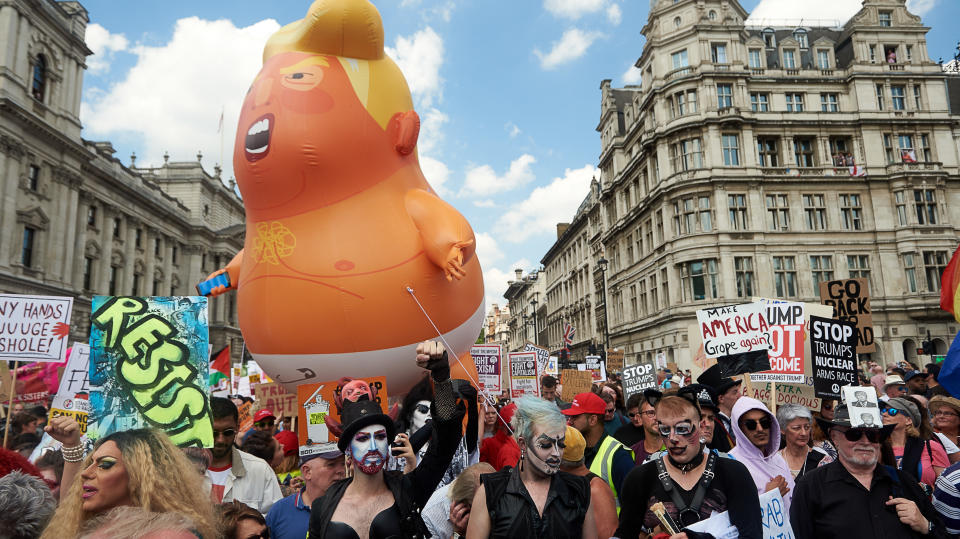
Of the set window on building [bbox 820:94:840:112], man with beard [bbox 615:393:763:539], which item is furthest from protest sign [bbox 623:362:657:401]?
window on building [bbox 820:94:840:112]

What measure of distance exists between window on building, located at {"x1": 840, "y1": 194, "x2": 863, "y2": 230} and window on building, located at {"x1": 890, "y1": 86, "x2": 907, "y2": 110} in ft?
20.2

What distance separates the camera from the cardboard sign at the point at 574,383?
33.6 feet

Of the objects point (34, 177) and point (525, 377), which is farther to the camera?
point (34, 177)

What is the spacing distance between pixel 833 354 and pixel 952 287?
8.50 ft

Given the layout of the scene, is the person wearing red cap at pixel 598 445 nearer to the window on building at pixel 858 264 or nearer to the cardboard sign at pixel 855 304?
the cardboard sign at pixel 855 304

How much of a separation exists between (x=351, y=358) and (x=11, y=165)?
33.9 m

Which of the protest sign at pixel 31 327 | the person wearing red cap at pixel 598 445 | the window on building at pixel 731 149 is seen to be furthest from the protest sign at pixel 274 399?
the window on building at pixel 731 149

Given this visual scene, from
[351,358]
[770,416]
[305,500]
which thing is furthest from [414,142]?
[770,416]

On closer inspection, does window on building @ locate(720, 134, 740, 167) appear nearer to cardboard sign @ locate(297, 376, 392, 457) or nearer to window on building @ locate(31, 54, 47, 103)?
cardboard sign @ locate(297, 376, 392, 457)

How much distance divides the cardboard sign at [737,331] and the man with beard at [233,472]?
5373 mm

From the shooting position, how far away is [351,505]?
2861mm

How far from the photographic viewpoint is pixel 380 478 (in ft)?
9.66

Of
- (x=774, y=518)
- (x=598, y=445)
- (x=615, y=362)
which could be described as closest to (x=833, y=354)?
(x=598, y=445)

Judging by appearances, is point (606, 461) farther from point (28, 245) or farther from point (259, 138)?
point (28, 245)
